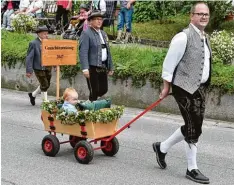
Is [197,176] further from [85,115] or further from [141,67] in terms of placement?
[141,67]

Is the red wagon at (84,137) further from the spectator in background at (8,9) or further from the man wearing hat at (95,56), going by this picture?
the spectator in background at (8,9)

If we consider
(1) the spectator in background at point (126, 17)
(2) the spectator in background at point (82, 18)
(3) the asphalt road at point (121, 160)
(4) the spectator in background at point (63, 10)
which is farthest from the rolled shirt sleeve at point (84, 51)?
(4) the spectator in background at point (63, 10)

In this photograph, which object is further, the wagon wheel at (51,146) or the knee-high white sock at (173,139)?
the wagon wheel at (51,146)

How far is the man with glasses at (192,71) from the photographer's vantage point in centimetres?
632

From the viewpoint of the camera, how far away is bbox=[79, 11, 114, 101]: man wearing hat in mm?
8625

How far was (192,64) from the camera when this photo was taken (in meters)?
6.32

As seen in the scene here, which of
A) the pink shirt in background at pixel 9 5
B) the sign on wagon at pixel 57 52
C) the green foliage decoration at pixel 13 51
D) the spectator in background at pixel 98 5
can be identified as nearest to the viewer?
the sign on wagon at pixel 57 52

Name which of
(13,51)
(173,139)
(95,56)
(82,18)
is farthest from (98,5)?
(173,139)

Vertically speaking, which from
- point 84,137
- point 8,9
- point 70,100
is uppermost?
point 8,9

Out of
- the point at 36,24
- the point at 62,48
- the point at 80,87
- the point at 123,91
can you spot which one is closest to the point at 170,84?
the point at 62,48

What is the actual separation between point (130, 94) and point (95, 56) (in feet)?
9.46

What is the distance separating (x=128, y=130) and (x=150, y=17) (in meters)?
11.2

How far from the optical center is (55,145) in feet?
24.0

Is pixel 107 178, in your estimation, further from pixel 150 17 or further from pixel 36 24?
pixel 150 17
